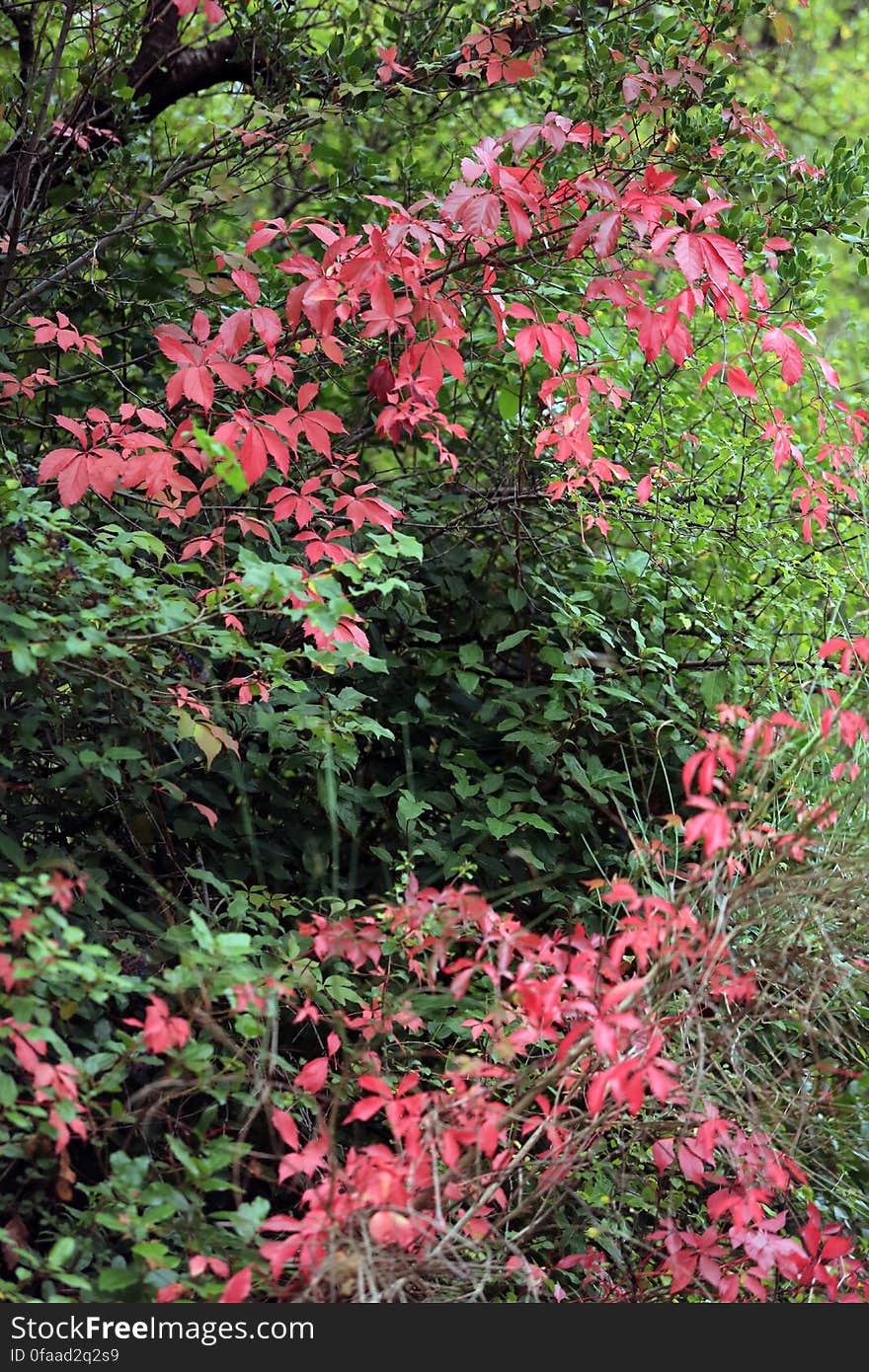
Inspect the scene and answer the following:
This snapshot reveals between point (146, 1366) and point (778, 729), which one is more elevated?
point (778, 729)

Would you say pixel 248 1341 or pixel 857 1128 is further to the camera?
pixel 857 1128

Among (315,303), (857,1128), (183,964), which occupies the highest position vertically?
(315,303)

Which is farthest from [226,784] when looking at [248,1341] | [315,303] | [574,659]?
[248,1341]

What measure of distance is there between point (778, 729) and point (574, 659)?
0.79 meters

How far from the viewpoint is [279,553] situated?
8.88 ft

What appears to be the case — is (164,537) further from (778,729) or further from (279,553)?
(778,729)

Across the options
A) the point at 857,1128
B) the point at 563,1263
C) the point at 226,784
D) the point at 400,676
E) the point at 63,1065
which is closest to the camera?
the point at 63,1065

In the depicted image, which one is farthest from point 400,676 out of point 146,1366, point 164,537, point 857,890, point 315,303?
point 146,1366

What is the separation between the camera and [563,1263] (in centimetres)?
213

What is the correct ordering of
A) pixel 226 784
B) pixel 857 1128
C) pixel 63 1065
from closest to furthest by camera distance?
1. pixel 63 1065
2. pixel 857 1128
3. pixel 226 784

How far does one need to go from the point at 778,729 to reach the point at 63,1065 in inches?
54.1

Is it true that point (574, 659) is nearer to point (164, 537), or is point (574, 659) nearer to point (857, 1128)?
point (164, 537)

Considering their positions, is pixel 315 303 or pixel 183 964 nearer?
pixel 183 964

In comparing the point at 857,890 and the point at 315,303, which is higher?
the point at 315,303
